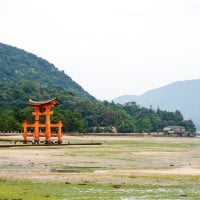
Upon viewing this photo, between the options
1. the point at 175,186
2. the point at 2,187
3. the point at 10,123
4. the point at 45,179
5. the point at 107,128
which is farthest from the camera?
the point at 107,128

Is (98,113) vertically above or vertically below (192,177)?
above

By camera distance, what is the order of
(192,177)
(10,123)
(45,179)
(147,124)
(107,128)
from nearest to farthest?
1. (45,179)
2. (192,177)
3. (10,123)
4. (107,128)
5. (147,124)

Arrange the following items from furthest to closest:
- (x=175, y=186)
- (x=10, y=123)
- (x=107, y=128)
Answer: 1. (x=107, y=128)
2. (x=10, y=123)
3. (x=175, y=186)

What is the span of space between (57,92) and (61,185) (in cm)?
16753

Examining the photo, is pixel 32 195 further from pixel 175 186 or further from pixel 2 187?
pixel 175 186

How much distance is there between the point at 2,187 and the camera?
79.4 ft

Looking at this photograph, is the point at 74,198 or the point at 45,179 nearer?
the point at 74,198

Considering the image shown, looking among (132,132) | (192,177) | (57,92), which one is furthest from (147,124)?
(192,177)

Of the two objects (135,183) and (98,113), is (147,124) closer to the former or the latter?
(98,113)

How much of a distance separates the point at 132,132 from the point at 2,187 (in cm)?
14375

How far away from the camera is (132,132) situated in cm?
16712

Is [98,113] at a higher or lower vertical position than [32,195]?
higher

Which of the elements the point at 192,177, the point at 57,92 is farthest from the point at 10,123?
the point at 192,177

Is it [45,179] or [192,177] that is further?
[192,177]
